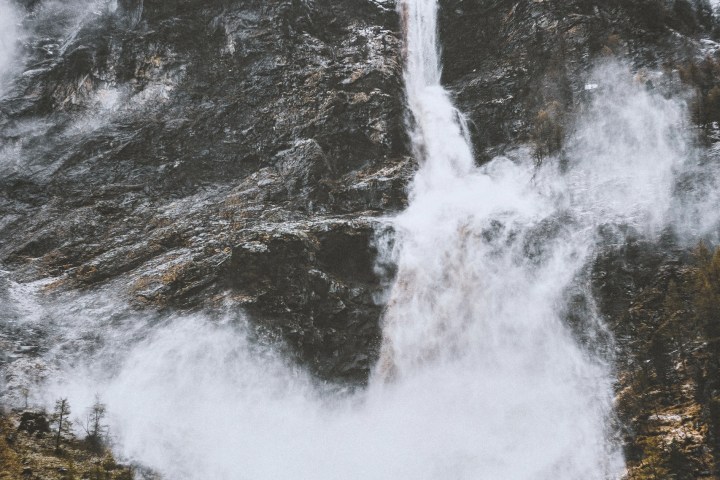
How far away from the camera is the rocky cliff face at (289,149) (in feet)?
52.3

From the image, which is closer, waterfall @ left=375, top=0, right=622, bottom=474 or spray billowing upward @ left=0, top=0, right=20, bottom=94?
waterfall @ left=375, top=0, right=622, bottom=474

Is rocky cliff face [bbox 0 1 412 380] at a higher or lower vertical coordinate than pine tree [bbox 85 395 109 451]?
higher

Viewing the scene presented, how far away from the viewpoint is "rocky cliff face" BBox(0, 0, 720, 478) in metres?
15.9

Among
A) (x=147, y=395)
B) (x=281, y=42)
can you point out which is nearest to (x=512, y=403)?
(x=147, y=395)

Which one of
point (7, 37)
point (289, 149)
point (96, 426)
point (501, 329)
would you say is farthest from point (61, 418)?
point (7, 37)

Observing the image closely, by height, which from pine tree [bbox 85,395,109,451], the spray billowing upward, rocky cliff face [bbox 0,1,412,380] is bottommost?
pine tree [bbox 85,395,109,451]

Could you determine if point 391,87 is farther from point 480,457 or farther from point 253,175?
point 480,457

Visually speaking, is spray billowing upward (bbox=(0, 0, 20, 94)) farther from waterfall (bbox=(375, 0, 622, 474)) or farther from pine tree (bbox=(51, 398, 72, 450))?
waterfall (bbox=(375, 0, 622, 474))

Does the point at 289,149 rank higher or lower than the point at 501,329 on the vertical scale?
higher

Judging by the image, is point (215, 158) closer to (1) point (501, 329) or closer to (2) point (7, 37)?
(1) point (501, 329)

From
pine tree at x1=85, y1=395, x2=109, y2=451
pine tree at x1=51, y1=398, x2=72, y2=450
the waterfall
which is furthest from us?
the waterfall

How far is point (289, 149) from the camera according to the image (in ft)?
73.9

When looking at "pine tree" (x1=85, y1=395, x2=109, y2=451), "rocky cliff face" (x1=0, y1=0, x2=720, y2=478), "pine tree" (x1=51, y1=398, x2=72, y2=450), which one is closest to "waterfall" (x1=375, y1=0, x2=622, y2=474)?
"rocky cliff face" (x1=0, y1=0, x2=720, y2=478)

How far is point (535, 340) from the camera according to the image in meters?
16.3
